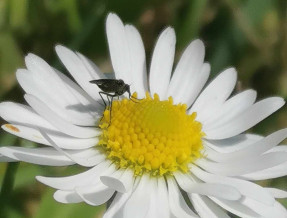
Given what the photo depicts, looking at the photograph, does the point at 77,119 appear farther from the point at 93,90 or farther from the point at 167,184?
the point at 167,184

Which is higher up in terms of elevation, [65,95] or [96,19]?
[96,19]

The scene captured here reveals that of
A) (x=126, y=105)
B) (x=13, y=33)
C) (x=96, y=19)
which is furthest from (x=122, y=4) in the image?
(x=126, y=105)

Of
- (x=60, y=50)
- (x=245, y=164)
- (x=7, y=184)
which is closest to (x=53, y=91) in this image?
(x=60, y=50)

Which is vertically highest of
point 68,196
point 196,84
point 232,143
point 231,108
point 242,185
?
point 196,84

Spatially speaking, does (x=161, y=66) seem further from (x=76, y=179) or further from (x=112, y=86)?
(x=76, y=179)

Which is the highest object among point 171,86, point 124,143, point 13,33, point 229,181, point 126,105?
point 13,33

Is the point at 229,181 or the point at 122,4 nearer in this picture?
the point at 229,181
